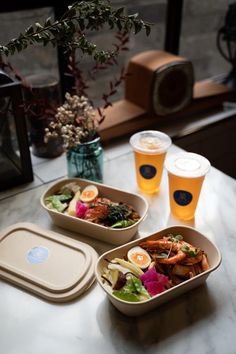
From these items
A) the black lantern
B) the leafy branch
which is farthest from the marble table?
the leafy branch

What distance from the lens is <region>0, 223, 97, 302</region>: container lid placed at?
81 centimetres

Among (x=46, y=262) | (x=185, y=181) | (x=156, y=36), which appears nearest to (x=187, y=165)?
(x=185, y=181)

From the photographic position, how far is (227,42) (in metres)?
1.75

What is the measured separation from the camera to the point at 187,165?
0.97 meters

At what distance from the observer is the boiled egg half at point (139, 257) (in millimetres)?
811

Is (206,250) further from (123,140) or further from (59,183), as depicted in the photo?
(123,140)

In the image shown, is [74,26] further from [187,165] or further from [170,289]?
[170,289]

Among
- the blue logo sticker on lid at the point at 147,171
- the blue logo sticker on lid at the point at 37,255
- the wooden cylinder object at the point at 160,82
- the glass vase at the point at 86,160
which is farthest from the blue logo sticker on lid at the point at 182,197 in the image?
the wooden cylinder object at the point at 160,82

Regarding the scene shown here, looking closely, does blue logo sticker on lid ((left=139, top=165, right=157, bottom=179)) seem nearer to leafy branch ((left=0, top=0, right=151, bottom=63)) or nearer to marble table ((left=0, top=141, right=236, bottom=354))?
marble table ((left=0, top=141, right=236, bottom=354))

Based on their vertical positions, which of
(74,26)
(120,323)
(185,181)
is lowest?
(120,323)

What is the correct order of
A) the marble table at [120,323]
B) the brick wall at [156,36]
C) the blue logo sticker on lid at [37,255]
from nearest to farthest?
the marble table at [120,323] → the blue logo sticker on lid at [37,255] → the brick wall at [156,36]

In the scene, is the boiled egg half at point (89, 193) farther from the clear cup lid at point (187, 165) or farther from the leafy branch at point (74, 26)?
the leafy branch at point (74, 26)

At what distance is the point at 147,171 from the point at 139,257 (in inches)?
11.8

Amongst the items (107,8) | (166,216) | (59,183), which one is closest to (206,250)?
(166,216)
